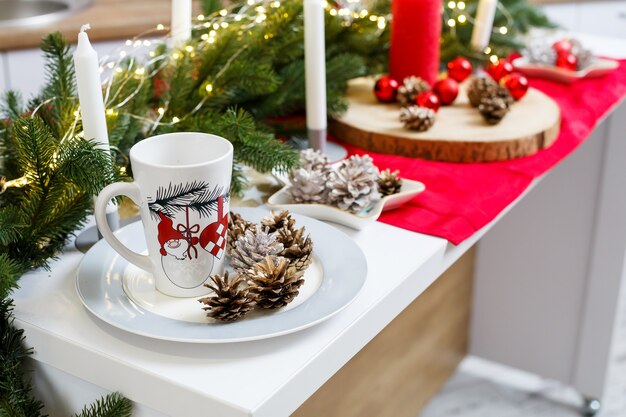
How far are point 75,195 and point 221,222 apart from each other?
0.58 ft

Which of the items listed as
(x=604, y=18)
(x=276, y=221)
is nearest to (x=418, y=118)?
(x=276, y=221)

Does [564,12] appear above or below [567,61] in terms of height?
below

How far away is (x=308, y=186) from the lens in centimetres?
→ 89

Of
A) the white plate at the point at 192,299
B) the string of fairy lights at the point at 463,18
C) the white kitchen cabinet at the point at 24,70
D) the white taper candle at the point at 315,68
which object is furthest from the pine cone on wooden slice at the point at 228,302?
the white kitchen cabinet at the point at 24,70

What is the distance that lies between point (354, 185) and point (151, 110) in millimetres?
313

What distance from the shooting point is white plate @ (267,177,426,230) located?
0.86m

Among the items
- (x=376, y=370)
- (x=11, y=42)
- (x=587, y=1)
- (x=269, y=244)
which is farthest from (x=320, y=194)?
(x=587, y=1)

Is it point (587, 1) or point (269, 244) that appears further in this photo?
point (587, 1)

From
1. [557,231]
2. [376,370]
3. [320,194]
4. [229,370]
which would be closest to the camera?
[229,370]

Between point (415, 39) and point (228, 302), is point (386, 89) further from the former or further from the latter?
point (228, 302)

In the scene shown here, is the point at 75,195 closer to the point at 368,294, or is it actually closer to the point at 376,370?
the point at 368,294

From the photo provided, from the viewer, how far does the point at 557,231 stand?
169 cm

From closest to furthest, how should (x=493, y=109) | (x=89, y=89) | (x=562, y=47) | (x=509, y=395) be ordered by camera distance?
(x=89, y=89) < (x=493, y=109) < (x=562, y=47) < (x=509, y=395)

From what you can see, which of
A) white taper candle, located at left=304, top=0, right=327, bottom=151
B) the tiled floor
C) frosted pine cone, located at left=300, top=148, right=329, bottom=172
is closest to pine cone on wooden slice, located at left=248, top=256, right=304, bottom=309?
frosted pine cone, located at left=300, top=148, right=329, bottom=172
